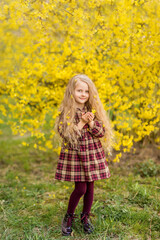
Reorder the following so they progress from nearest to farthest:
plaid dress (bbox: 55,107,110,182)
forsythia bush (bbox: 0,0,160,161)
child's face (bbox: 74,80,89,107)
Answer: plaid dress (bbox: 55,107,110,182) < child's face (bbox: 74,80,89,107) < forsythia bush (bbox: 0,0,160,161)

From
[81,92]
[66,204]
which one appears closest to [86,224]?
[66,204]

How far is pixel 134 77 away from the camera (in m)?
3.19

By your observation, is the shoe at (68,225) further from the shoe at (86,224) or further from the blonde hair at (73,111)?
the blonde hair at (73,111)

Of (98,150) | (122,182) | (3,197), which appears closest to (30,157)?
(3,197)

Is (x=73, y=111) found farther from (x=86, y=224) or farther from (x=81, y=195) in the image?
(x=86, y=224)

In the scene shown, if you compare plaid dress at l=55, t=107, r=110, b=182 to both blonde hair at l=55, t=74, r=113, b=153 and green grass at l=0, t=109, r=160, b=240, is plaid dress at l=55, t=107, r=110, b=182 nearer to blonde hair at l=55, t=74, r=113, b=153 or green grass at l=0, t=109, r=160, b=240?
blonde hair at l=55, t=74, r=113, b=153

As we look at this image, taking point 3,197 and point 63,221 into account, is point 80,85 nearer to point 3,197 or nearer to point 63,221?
point 63,221

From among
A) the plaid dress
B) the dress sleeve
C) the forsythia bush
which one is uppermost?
the forsythia bush

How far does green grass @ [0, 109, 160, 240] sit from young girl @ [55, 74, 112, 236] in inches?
7.7

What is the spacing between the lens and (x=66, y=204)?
284 cm

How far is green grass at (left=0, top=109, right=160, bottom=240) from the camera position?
7.38 feet

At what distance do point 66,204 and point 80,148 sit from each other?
1000 mm

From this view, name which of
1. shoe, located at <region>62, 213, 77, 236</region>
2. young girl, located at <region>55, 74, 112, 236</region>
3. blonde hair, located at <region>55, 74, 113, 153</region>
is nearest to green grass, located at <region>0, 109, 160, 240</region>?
shoe, located at <region>62, 213, 77, 236</region>

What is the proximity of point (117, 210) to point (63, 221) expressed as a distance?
1.98 ft
